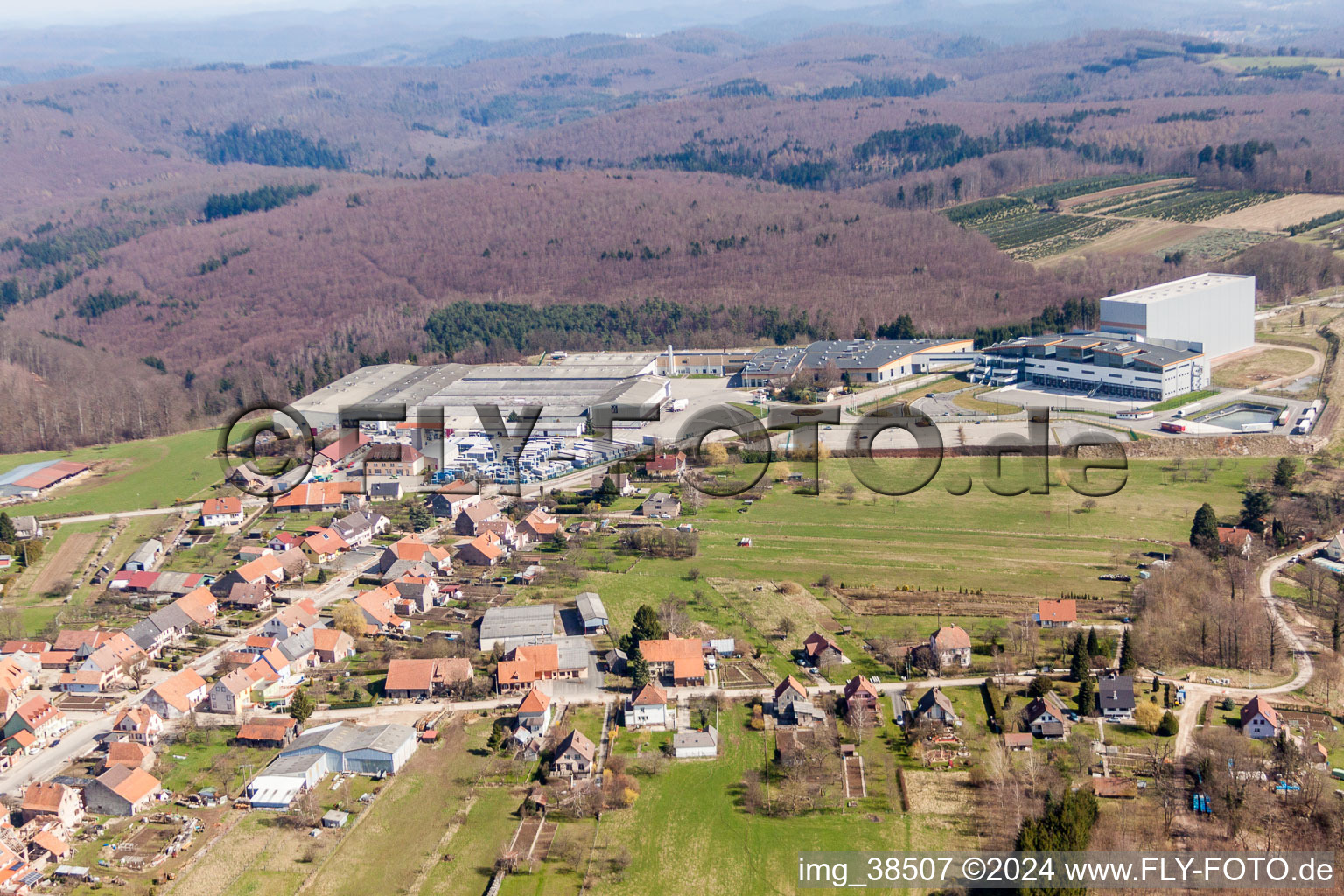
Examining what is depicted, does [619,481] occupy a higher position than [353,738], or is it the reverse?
[619,481]

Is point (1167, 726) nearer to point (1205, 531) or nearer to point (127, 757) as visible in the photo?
point (1205, 531)

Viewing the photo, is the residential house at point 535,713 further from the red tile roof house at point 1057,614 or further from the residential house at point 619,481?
the residential house at point 619,481

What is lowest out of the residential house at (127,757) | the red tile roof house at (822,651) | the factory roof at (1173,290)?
the residential house at (127,757)

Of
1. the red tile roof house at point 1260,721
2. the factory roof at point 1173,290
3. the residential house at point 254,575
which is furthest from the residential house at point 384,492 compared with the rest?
the factory roof at point 1173,290

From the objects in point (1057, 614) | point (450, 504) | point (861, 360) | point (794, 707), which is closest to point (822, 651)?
point (794, 707)

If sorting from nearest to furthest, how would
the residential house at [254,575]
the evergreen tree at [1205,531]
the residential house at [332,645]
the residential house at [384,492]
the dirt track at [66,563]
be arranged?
the residential house at [332,645], the evergreen tree at [1205,531], the residential house at [254,575], the dirt track at [66,563], the residential house at [384,492]

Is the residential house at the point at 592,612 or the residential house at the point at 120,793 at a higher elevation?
the residential house at the point at 592,612
